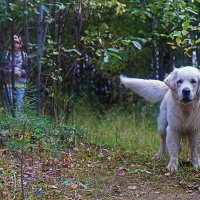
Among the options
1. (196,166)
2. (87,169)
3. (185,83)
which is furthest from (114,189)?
(185,83)

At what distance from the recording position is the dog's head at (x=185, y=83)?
16.5 feet

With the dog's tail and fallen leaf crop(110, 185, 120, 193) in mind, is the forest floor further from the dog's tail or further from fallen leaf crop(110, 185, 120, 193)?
the dog's tail

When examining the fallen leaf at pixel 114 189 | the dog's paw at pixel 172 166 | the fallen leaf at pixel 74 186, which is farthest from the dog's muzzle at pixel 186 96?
the fallen leaf at pixel 74 186

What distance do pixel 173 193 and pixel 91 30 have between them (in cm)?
308

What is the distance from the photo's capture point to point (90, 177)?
458 centimetres

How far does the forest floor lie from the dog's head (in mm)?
746

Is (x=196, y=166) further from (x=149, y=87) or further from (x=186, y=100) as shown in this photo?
(x=149, y=87)

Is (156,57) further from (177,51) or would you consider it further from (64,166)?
(64,166)

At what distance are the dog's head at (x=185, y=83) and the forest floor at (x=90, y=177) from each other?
2.45 ft

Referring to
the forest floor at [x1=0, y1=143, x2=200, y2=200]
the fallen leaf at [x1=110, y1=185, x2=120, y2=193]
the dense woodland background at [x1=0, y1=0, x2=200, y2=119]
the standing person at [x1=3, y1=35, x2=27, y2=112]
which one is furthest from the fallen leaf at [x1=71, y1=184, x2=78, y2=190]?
the standing person at [x1=3, y1=35, x2=27, y2=112]

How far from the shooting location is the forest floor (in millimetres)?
4020

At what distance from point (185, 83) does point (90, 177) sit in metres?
1.42

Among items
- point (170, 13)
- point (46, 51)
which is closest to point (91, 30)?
point (46, 51)

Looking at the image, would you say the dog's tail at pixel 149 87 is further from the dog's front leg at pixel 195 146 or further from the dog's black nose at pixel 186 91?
the dog's black nose at pixel 186 91
